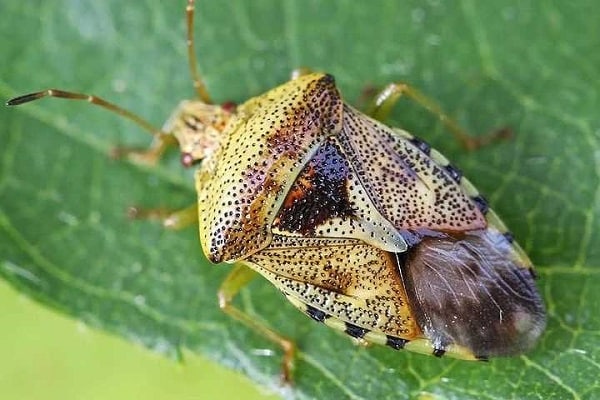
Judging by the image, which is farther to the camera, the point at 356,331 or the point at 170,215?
the point at 170,215

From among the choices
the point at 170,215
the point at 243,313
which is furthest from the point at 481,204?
the point at 170,215

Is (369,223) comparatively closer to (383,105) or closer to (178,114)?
(383,105)

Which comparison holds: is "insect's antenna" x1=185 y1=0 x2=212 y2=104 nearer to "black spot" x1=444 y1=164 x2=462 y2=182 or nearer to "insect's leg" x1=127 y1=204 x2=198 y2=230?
"insect's leg" x1=127 y1=204 x2=198 y2=230

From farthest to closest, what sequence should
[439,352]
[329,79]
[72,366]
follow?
[72,366]
[329,79]
[439,352]

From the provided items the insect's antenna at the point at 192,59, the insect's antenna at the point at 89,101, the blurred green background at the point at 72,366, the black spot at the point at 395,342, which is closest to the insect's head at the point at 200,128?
the insect's antenna at the point at 192,59

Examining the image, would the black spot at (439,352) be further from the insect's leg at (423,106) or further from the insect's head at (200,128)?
the insect's head at (200,128)

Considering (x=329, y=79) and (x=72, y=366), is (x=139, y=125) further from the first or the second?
(x=72, y=366)

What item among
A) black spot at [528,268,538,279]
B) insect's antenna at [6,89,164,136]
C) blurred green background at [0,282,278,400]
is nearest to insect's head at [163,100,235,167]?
insect's antenna at [6,89,164,136]
